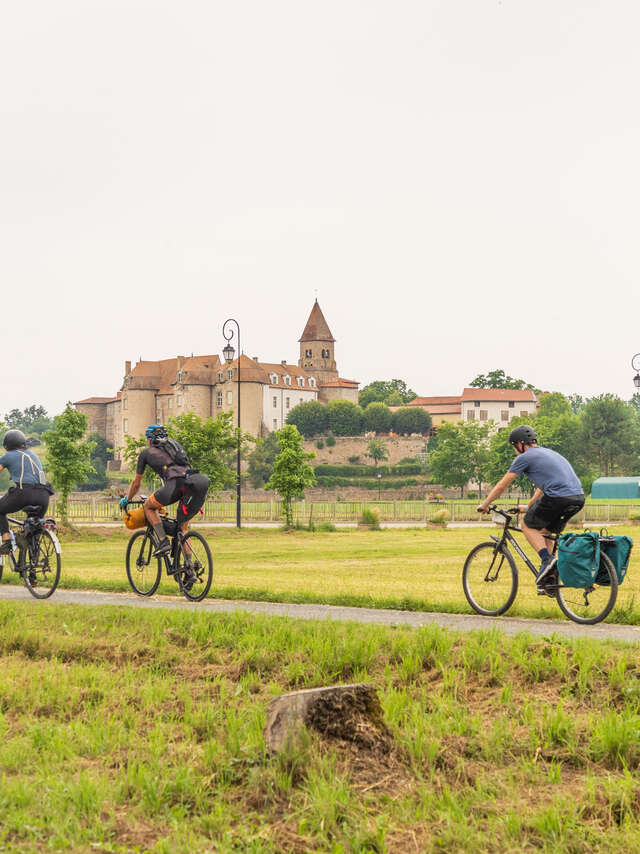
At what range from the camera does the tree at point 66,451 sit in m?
34.1

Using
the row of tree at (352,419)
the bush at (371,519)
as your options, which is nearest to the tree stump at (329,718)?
the bush at (371,519)

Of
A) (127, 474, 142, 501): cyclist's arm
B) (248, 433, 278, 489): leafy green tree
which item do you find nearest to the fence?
(127, 474, 142, 501): cyclist's arm

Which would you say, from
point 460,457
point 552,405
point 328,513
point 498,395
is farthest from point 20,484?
point 498,395

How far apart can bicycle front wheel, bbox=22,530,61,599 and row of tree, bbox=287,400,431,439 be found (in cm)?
12623

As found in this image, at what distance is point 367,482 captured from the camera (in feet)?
405

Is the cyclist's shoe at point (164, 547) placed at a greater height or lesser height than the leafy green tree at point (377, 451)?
lesser

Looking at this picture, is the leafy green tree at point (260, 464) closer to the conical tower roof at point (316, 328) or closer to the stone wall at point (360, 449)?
the stone wall at point (360, 449)

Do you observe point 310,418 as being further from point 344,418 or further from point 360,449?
point 360,449

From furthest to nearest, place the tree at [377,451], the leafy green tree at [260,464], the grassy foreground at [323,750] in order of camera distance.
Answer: the tree at [377,451] < the leafy green tree at [260,464] < the grassy foreground at [323,750]

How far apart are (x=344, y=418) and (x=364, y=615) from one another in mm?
Answer: 133905

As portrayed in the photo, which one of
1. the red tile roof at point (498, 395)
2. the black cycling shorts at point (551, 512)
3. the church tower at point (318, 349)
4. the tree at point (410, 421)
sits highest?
the church tower at point (318, 349)

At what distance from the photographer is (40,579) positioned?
445 inches

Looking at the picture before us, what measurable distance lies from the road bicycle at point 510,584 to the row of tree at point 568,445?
7815cm

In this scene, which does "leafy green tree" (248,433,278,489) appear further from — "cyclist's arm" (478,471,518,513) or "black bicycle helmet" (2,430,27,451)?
"cyclist's arm" (478,471,518,513)
